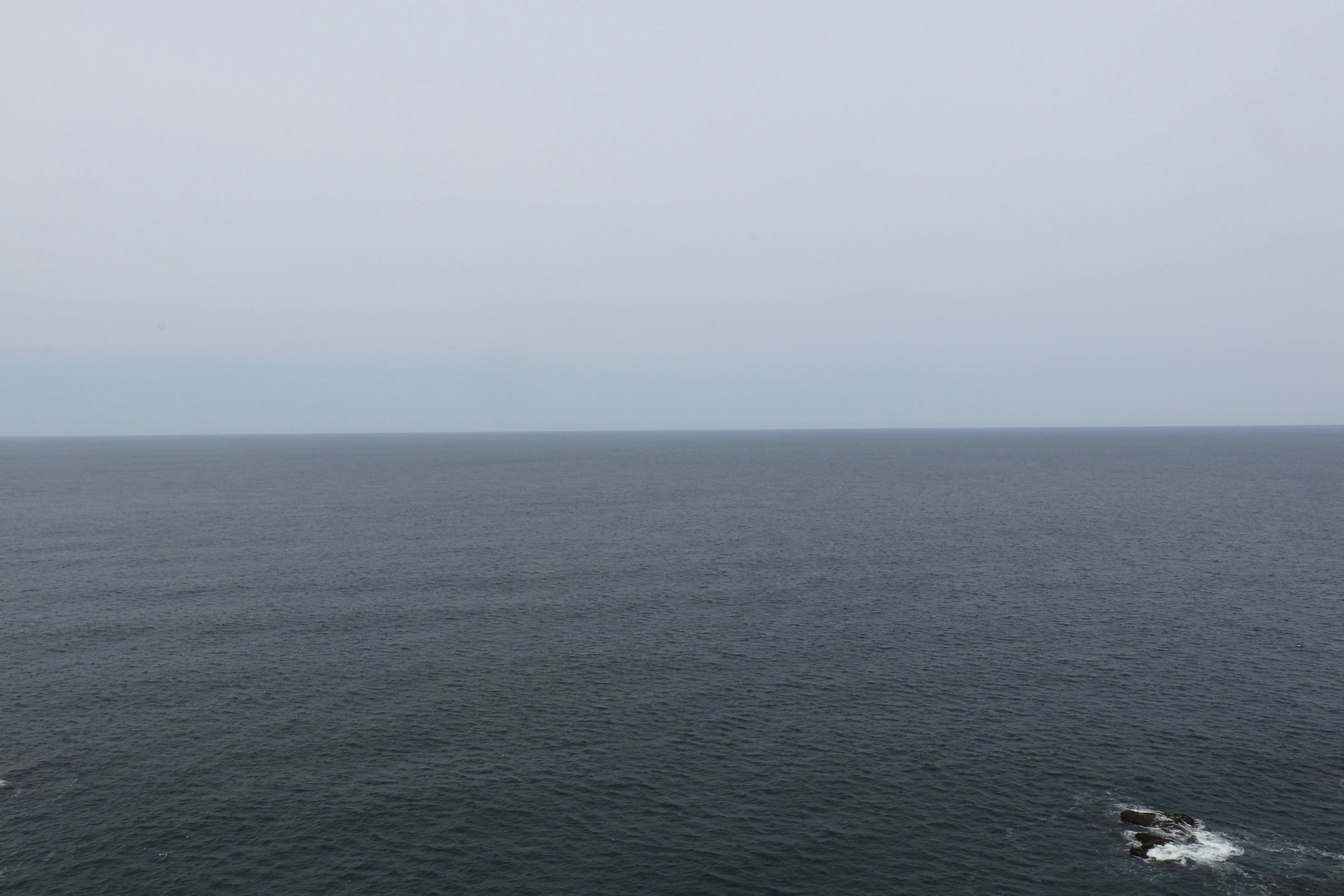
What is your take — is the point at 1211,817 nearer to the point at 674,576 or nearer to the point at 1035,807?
the point at 1035,807

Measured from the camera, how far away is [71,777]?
67812 mm

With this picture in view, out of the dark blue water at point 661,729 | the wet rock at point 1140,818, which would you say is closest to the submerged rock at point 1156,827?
the wet rock at point 1140,818

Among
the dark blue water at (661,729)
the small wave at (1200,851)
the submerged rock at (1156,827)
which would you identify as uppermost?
the dark blue water at (661,729)

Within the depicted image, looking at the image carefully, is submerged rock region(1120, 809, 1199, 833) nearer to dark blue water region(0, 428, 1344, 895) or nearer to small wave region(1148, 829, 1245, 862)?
small wave region(1148, 829, 1245, 862)

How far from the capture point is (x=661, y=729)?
78875mm

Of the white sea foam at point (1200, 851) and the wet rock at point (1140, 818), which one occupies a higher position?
the wet rock at point (1140, 818)

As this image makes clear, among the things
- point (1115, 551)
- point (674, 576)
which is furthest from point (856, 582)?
point (1115, 551)

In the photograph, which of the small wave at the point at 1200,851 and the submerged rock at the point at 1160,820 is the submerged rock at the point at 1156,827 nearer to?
the submerged rock at the point at 1160,820

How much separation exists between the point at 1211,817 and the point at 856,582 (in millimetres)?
73720

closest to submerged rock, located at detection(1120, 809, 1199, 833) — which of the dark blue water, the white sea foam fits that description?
the white sea foam

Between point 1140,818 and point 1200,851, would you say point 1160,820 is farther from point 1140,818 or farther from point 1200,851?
point 1200,851

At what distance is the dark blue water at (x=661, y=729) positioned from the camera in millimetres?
58125

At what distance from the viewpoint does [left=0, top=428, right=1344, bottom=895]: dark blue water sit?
2288 inches

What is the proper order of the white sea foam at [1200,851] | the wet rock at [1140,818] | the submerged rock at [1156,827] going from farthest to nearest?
the wet rock at [1140,818] < the submerged rock at [1156,827] < the white sea foam at [1200,851]
